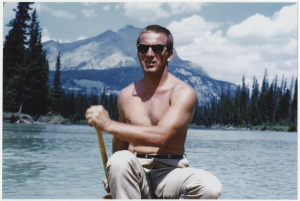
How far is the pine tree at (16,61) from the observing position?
56.9 m

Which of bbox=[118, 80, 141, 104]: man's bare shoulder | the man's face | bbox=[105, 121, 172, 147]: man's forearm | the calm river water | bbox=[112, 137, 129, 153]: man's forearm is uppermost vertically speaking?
the man's face

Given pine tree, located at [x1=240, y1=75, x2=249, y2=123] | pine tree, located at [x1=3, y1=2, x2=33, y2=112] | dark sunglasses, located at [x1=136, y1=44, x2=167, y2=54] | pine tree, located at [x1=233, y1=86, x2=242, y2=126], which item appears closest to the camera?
dark sunglasses, located at [x1=136, y1=44, x2=167, y2=54]

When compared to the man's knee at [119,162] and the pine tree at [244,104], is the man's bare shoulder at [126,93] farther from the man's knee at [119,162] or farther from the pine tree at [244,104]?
the pine tree at [244,104]

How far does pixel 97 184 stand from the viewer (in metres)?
13.1

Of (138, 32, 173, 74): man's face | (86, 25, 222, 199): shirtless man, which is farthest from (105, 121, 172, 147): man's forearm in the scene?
(138, 32, 173, 74): man's face

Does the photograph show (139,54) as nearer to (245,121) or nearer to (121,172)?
(121,172)

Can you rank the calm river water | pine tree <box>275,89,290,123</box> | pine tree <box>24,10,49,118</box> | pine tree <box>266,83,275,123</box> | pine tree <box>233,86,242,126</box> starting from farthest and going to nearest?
pine tree <box>233,86,242,126</box> < pine tree <box>266,83,275,123</box> < pine tree <box>275,89,290,123</box> < pine tree <box>24,10,49,118</box> < the calm river water

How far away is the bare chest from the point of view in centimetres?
291

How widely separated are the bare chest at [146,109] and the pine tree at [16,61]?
181ft

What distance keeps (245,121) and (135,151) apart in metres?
109

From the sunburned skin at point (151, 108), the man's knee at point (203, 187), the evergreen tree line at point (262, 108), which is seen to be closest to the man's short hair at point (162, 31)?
the sunburned skin at point (151, 108)

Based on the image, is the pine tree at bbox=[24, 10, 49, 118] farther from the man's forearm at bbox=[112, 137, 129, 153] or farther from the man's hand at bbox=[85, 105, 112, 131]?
the man's hand at bbox=[85, 105, 112, 131]

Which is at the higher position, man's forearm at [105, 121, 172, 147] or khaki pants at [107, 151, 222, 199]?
man's forearm at [105, 121, 172, 147]

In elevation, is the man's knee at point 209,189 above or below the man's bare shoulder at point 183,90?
below
